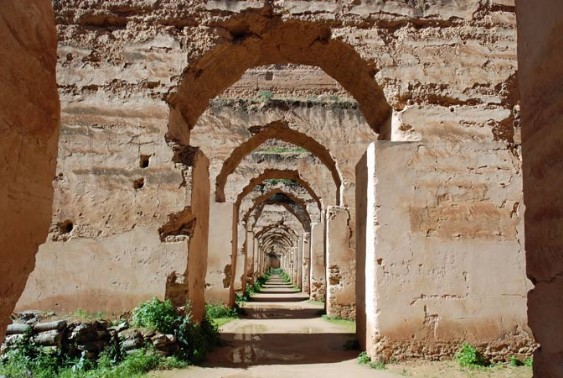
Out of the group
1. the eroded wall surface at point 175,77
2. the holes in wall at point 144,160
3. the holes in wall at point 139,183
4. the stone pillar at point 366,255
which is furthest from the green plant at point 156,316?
the stone pillar at point 366,255

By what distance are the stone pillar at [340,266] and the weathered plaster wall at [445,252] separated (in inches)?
203

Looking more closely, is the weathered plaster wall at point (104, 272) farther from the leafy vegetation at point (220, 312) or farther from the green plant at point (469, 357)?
the leafy vegetation at point (220, 312)

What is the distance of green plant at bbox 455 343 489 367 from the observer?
5.86 metres

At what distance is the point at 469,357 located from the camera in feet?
19.3

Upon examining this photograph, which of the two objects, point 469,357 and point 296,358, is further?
Result: point 296,358

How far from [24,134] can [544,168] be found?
2253 millimetres

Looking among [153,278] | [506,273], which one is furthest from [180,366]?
[506,273]

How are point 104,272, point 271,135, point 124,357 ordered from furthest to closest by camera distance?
point 271,135, point 104,272, point 124,357

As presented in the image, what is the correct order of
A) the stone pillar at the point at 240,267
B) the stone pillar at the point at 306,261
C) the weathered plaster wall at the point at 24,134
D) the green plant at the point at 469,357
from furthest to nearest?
the stone pillar at the point at 306,261 → the stone pillar at the point at 240,267 → the green plant at the point at 469,357 → the weathered plaster wall at the point at 24,134

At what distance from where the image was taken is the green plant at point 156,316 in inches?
243

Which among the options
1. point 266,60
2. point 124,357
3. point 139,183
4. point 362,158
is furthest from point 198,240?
point 266,60

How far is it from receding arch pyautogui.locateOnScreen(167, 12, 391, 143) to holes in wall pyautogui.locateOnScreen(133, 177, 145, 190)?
71cm

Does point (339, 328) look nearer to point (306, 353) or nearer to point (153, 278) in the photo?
point (306, 353)

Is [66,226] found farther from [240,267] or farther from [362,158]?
[240,267]
